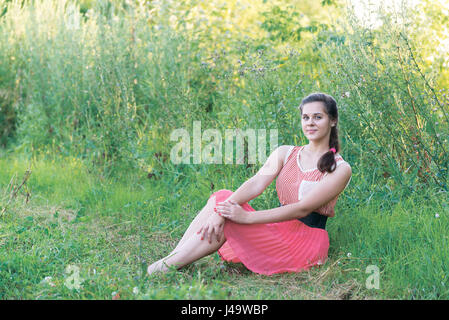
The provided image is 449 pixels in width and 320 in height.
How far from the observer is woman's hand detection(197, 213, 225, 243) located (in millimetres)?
2494

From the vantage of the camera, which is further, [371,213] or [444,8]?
[444,8]

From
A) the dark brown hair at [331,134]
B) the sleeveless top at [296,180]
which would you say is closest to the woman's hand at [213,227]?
the sleeveless top at [296,180]

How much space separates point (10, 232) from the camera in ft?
10.2

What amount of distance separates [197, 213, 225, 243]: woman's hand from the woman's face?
70cm

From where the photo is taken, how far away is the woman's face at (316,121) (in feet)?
8.59

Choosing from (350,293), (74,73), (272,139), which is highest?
(74,73)

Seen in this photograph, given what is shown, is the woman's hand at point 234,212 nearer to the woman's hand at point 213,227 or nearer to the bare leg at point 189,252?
the woman's hand at point 213,227

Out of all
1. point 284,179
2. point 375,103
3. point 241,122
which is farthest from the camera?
point 241,122

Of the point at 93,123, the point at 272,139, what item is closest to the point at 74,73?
the point at 93,123

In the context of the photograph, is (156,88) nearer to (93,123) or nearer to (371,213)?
(93,123)

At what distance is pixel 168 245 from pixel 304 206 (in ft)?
3.49

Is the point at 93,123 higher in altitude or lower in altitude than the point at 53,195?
higher

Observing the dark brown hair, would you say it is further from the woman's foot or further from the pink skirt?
the woman's foot

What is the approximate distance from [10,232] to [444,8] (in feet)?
12.8
